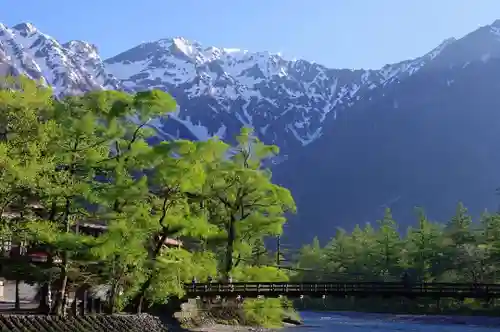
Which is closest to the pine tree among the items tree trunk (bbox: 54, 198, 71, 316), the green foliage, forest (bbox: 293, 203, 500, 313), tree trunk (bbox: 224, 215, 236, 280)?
tree trunk (bbox: 224, 215, 236, 280)

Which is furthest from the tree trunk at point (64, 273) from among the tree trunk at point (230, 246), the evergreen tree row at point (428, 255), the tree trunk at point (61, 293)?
the evergreen tree row at point (428, 255)

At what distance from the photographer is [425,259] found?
250 feet

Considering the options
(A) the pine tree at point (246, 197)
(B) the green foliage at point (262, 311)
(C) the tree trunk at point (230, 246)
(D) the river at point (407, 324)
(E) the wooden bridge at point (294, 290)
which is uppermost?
(A) the pine tree at point (246, 197)

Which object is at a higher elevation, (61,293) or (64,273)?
(64,273)

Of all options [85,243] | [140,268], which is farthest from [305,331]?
[85,243]

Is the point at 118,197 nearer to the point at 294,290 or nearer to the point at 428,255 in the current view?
the point at 294,290

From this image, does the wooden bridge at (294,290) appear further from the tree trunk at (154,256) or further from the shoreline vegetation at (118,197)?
the tree trunk at (154,256)

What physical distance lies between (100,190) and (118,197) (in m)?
1.04

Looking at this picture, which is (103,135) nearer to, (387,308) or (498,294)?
(498,294)

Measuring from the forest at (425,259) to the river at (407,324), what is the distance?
3901mm

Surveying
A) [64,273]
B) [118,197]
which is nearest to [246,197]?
[118,197]

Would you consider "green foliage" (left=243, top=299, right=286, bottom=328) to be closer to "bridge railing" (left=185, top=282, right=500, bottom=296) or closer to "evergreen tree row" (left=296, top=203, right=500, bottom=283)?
"bridge railing" (left=185, top=282, right=500, bottom=296)

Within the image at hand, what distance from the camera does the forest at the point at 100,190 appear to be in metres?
31.1

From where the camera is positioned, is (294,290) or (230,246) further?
(230,246)
